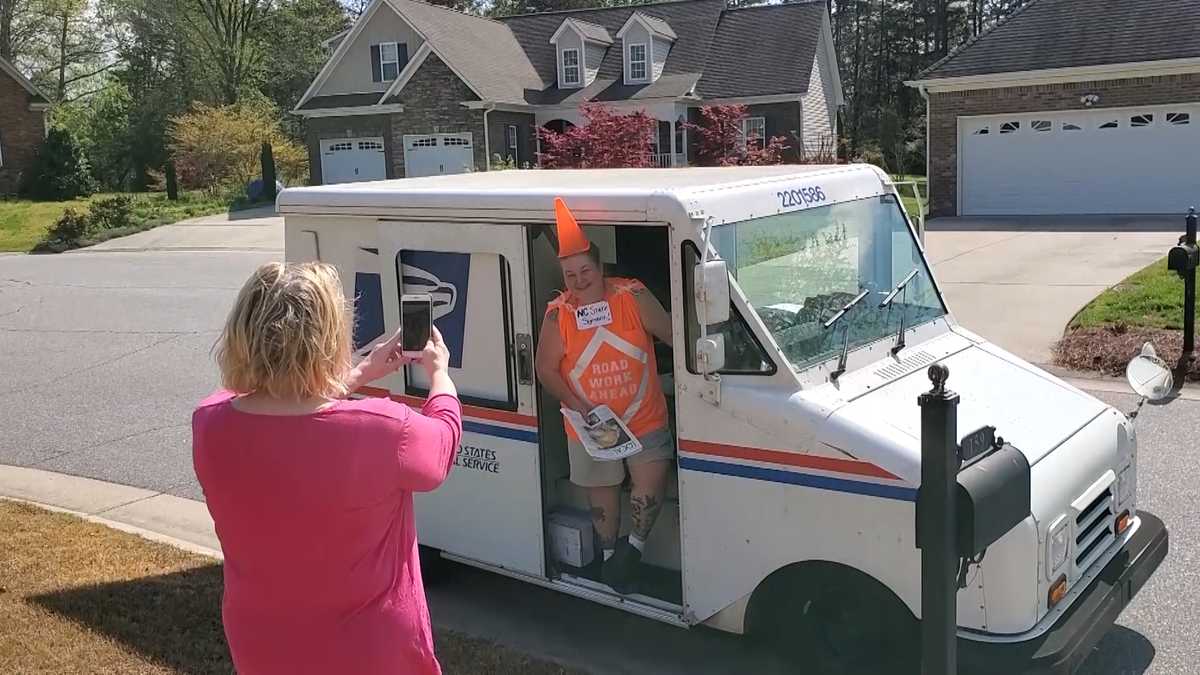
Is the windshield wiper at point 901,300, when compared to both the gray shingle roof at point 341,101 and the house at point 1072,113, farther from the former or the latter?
the gray shingle roof at point 341,101

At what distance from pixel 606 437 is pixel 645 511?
0.38 meters

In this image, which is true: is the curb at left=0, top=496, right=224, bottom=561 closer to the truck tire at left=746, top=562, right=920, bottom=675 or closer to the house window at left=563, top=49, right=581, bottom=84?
the truck tire at left=746, top=562, right=920, bottom=675

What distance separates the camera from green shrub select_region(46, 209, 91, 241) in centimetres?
2875

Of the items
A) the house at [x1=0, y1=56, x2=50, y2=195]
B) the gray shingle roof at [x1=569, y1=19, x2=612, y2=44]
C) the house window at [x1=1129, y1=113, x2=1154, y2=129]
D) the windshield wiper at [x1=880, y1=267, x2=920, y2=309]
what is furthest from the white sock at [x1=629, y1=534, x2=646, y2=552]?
the house at [x1=0, y1=56, x2=50, y2=195]

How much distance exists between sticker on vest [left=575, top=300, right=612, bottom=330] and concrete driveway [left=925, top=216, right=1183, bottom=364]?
7.62m

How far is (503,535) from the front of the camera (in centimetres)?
518

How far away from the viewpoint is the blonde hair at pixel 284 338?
2.64 metres

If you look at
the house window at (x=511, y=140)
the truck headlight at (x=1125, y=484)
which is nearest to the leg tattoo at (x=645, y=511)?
the truck headlight at (x=1125, y=484)

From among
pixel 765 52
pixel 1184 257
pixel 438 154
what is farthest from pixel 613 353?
pixel 765 52

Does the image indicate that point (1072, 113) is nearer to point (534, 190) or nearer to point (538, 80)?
point (538, 80)

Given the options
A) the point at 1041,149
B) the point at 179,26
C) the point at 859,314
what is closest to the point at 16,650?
the point at 859,314

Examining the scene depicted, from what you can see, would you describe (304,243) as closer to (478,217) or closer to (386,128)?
(478,217)

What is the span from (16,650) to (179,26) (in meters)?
56.2

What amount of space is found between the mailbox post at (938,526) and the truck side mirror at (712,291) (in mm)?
1587
